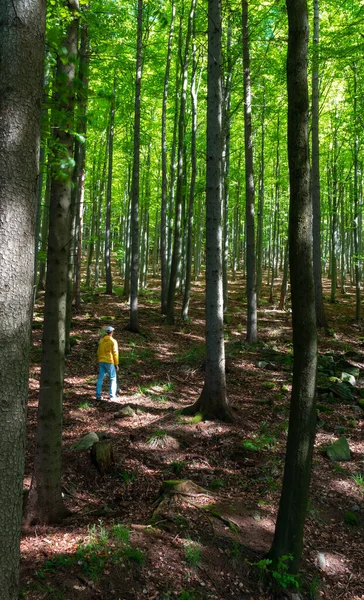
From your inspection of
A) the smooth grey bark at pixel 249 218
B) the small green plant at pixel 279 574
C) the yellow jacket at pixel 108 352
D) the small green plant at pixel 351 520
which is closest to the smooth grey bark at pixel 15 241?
the small green plant at pixel 279 574

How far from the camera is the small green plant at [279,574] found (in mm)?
3893

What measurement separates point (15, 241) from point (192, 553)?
137 inches

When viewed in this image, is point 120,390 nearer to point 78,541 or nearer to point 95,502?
point 95,502

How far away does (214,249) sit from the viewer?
24.5 feet

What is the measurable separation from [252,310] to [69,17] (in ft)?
31.3

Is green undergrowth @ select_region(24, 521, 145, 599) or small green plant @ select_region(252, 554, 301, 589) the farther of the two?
small green plant @ select_region(252, 554, 301, 589)

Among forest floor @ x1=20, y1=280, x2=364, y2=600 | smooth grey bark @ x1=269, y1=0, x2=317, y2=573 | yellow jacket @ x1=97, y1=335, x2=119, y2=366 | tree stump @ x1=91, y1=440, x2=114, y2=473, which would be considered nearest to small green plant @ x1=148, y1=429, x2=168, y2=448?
forest floor @ x1=20, y1=280, x2=364, y2=600

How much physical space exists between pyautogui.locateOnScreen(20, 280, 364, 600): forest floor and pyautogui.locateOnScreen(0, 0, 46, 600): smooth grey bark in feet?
5.69

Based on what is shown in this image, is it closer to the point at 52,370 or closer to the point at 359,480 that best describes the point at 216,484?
Answer: the point at 359,480

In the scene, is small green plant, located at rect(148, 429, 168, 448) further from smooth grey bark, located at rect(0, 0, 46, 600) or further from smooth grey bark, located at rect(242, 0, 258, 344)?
smooth grey bark, located at rect(242, 0, 258, 344)

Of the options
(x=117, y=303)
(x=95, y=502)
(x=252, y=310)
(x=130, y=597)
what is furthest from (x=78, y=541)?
(x=117, y=303)

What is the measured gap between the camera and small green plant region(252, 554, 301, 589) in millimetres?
3893

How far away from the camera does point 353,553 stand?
183 inches

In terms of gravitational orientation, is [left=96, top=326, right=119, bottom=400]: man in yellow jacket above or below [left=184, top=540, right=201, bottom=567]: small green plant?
above
